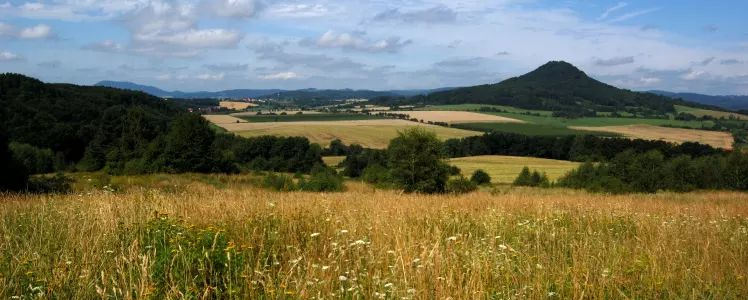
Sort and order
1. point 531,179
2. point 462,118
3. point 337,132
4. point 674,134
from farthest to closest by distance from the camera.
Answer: point 462,118, point 337,132, point 674,134, point 531,179

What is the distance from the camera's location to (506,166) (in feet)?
254

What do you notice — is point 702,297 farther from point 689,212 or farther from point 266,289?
point 689,212

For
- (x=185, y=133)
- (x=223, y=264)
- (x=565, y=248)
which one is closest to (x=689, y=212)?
(x=565, y=248)

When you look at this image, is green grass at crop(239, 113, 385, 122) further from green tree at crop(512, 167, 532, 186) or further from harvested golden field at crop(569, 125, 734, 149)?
green tree at crop(512, 167, 532, 186)

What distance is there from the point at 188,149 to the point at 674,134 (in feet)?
332

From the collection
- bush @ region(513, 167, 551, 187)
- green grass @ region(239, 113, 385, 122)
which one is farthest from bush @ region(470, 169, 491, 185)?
green grass @ region(239, 113, 385, 122)

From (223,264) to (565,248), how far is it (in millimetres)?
3852

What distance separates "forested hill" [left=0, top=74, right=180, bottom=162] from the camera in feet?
241

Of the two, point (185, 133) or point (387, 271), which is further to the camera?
point (185, 133)

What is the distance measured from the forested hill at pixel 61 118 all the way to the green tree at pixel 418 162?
156 ft

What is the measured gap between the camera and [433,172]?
34781 millimetres

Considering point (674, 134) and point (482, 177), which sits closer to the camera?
point (482, 177)

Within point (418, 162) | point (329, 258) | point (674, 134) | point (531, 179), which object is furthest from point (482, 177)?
point (674, 134)

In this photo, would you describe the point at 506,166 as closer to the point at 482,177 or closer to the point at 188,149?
the point at 482,177
